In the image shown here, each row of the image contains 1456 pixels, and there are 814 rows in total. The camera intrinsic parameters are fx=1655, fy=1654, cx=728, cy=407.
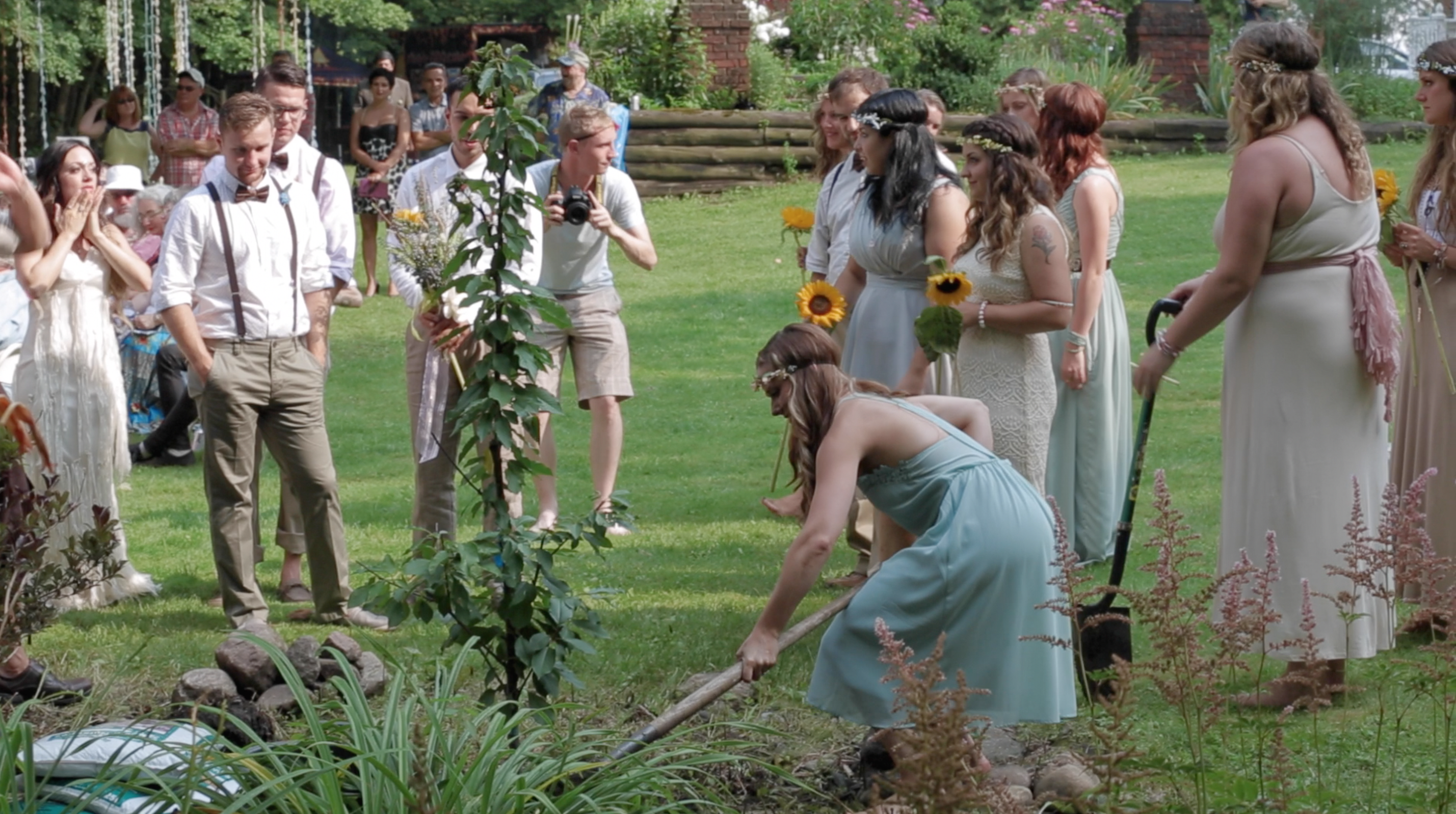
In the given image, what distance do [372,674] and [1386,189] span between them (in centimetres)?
369

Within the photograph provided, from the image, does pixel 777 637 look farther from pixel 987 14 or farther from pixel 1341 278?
pixel 987 14

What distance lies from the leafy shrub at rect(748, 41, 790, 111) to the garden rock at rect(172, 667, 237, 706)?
16688mm

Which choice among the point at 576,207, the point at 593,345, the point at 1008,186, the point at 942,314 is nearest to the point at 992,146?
the point at 1008,186

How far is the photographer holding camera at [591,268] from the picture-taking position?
7.42 meters

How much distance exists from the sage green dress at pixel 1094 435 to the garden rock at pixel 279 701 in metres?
3.26

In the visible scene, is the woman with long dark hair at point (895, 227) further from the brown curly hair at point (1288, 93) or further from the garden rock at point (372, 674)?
the garden rock at point (372, 674)

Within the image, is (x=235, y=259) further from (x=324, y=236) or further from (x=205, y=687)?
(x=205, y=687)

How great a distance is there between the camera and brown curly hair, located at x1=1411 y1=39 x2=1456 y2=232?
225 inches

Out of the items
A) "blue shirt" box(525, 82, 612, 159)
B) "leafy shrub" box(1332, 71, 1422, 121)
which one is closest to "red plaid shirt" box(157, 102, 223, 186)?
"blue shirt" box(525, 82, 612, 159)

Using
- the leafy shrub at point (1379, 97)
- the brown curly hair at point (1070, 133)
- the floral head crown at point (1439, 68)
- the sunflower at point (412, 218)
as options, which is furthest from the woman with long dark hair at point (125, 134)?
the leafy shrub at point (1379, 97)

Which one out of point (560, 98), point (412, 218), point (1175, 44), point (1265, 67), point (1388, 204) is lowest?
point (412, 218)

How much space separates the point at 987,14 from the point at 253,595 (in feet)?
96.2

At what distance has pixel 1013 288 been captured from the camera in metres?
6.09

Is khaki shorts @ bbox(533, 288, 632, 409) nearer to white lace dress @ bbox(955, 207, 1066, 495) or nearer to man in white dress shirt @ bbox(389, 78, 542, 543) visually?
man in white dress shirt @ bbox(389, 78, 542, 543)
